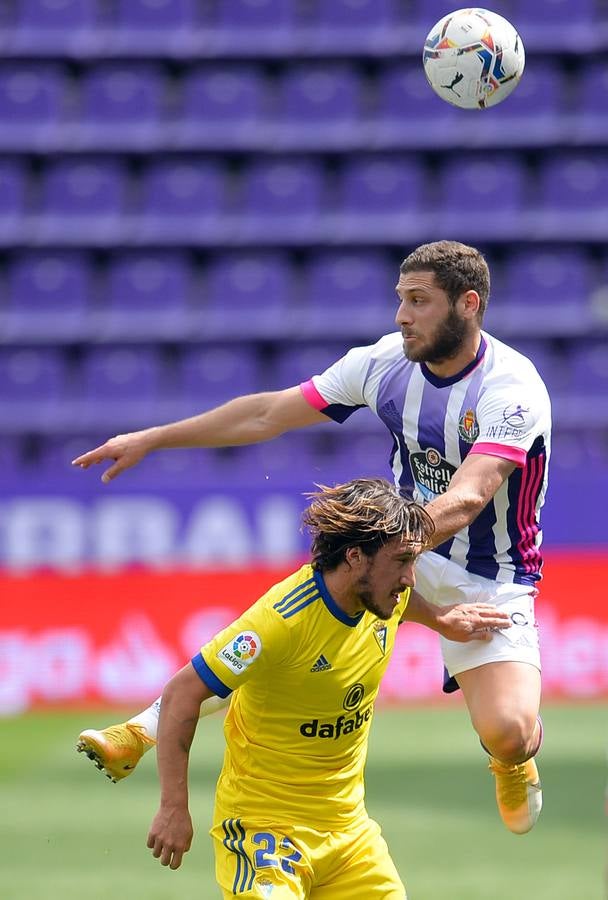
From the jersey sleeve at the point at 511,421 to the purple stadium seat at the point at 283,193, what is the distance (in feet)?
33.0

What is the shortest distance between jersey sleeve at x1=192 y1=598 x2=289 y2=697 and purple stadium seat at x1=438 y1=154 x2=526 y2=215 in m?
11.5

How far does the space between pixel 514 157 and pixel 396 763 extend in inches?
309

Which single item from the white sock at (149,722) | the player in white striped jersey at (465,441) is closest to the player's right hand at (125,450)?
the player in white striped jersey at (465,441)

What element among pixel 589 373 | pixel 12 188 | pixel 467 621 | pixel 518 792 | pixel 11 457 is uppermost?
pixel 12 188

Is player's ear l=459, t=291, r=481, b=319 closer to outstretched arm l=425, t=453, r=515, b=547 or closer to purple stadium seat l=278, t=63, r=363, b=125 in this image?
outstretched arm l=425, t=453, r=515, b=547

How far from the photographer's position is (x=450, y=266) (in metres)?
5.42

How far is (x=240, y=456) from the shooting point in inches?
556

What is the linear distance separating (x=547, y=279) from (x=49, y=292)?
498cm

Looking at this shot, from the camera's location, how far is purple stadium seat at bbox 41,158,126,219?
15.5 m

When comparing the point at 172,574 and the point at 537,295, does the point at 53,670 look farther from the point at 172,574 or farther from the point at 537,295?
the point at 537,295

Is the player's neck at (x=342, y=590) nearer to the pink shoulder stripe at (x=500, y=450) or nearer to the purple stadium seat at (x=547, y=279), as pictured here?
the pink shoulder stripe at (x=500, y=450)

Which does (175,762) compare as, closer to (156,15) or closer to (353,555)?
(353,555)

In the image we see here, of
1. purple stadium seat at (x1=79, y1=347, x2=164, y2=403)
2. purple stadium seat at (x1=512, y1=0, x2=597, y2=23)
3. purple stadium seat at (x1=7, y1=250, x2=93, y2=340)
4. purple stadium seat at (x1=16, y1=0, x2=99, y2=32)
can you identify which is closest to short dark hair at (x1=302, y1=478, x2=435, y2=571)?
purple stadium seat at (x1=79, y1=347, x2=164, y2=403)

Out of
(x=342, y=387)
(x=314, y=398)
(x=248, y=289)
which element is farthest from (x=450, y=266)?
(x=248, y=289)
